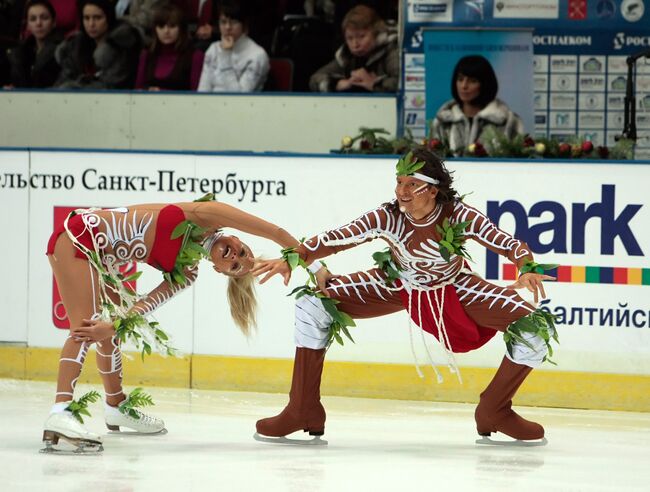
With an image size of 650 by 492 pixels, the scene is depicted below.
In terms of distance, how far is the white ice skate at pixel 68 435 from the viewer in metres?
6.09

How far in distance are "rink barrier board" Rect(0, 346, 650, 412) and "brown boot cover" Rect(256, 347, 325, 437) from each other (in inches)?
63.3

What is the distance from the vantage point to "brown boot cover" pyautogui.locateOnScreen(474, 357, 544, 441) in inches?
260

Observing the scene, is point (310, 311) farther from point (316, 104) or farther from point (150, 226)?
point (316, 104)

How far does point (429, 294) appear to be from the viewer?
21.6 feet

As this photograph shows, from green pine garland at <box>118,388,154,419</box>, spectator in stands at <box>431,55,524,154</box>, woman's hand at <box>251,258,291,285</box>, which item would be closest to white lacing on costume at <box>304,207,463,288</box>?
woman's hand at <box>251,258,291,285</box>

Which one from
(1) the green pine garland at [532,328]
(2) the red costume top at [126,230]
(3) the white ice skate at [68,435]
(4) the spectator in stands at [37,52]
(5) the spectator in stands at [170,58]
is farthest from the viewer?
(4) the spectator in stands at [37,52]

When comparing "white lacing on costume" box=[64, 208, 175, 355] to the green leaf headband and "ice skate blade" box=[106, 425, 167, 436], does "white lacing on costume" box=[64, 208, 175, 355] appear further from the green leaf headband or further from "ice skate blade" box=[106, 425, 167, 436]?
the green leaf headband

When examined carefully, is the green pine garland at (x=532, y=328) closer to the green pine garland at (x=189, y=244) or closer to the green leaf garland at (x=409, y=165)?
the green leaf garland at (x=409, y=165)

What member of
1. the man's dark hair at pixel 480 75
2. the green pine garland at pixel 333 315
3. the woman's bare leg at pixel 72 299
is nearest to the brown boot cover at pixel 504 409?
the green pine garland at pixel 333 315

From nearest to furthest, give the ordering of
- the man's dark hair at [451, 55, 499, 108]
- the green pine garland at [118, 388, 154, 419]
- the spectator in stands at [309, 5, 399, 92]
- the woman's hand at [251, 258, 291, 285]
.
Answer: the woman's hand at [251, 258, 291, 285]
the green pine garland at [118, 388, 154, 419]
the man's dark hair at [451, 55, 499, 108]
the spectator in stands at [309, 5, 399, 92]

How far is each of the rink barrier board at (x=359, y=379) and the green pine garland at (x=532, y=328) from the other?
1.48 meters

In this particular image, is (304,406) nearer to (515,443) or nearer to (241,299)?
(241,299)

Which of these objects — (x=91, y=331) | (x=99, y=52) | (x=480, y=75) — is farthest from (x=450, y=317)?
(x=99, y=52)

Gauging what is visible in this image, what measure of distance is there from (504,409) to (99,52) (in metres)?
5.87
